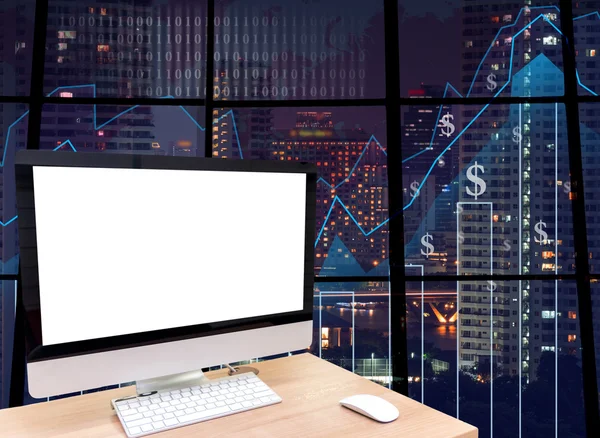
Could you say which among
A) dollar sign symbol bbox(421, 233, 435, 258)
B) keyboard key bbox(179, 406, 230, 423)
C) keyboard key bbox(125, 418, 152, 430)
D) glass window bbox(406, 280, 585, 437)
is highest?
dollar sign symbol bbox(421, 233, 435, 258)

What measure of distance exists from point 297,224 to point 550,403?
168 centimetres

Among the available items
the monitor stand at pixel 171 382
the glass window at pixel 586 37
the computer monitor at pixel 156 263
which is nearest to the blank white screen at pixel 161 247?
the computer monitor at pixel 156 263

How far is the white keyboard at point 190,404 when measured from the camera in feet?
2.86

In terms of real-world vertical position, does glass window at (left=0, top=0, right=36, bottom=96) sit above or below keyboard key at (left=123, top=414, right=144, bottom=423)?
above

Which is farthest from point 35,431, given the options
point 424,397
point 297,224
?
point 424,397

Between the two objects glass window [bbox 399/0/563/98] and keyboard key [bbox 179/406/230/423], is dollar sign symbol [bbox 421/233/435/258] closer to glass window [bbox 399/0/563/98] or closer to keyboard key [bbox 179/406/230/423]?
glass window [bbox 399/0/563/98]

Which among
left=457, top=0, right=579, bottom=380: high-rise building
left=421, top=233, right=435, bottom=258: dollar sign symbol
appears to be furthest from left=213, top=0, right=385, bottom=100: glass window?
left=421, top=233, right=435, bottom=258: dollar sign symbol

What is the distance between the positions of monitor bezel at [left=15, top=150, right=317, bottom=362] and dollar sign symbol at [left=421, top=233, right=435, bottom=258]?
1083mm

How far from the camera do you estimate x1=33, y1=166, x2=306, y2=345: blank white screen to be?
873 millimetres

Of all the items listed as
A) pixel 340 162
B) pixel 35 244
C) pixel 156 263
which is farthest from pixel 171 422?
pixel 340 162

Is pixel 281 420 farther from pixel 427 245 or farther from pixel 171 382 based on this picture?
pixel 427 245

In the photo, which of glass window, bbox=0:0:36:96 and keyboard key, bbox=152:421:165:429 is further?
glass window, bbox=0:0:36:96

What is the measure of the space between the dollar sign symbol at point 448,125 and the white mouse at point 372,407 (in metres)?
1.44

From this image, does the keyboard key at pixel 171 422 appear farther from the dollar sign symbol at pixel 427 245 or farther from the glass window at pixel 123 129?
the dollar sign symbol at pixel 427 245
